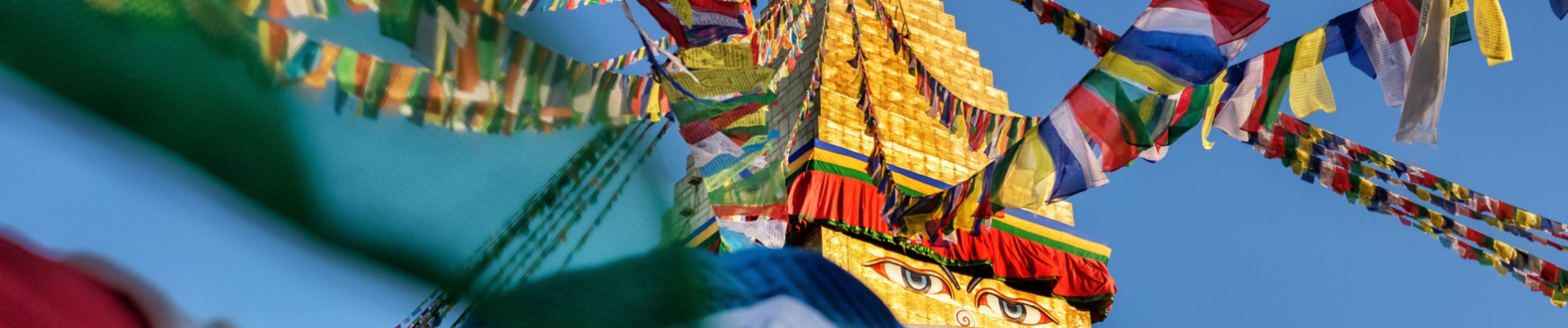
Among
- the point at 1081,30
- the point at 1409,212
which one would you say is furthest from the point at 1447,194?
the point at 1081,30

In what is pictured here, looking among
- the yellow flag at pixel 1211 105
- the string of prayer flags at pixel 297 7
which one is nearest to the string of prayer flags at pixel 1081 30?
the yellow flag at pixel 1211 105

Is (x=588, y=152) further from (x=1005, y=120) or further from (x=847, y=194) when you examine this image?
(x=847, y=194)

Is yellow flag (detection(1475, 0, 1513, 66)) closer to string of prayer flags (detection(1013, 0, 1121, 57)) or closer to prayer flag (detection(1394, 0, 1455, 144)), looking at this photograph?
prayer flag (detection(1394, 0, 1455, 144))

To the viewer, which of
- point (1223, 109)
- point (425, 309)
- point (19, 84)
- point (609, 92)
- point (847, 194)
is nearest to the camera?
point (19, 84)

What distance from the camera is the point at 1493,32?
12.3 feet

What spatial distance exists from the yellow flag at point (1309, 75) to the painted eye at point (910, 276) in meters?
4.48

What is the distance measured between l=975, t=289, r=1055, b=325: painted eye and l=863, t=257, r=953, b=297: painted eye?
0.33m

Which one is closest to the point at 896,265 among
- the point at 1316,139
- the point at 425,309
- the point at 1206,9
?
the point at 1316,139

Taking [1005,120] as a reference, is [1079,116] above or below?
below

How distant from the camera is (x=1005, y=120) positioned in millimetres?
6090

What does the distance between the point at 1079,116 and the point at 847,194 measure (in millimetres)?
4395

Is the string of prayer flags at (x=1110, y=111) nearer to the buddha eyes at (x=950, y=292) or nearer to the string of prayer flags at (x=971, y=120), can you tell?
the string of prayer flags at (x=971, y=120)

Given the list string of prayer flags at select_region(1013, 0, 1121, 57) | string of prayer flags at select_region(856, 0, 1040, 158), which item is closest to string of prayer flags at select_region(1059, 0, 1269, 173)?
string of prayer flags at select_region(1013, 0, 1121, 57)

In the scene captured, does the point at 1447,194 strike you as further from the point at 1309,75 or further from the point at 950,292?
the point at 950,292
